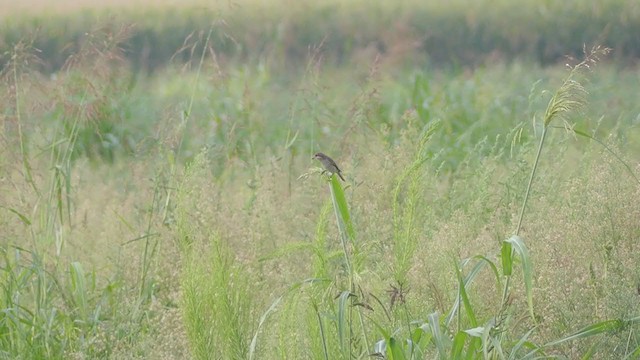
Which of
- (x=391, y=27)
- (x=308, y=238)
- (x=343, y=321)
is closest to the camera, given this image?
(x=343, y=321)

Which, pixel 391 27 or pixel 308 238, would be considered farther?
pixel 391 27

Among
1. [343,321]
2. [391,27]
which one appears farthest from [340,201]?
[391,27]

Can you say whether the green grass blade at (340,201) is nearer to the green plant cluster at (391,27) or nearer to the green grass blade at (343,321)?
the green grass blade at (343,321)

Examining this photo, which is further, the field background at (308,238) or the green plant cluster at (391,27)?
the green plant cluster at (391,27)

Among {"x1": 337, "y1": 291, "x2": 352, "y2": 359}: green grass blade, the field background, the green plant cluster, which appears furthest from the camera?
the green plant cluster

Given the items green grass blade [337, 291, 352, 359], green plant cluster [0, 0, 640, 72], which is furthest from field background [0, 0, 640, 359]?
green plant cluster [0, 0, 640, 72]

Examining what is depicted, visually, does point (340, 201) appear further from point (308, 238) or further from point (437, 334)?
point (308, 238)

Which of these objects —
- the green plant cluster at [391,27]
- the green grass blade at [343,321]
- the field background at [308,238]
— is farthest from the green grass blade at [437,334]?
the green plant cluster at [391,27]

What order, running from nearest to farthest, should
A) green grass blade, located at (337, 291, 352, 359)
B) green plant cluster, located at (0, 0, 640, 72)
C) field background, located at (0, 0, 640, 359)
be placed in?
1. green grass blade, located at (337, 291, 352, 359)
2. field background, located at (0, 0, 640, 359)
3. green plant cluster, located at (0, 0, 640, 72)

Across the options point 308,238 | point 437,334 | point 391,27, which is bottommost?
point 391,27

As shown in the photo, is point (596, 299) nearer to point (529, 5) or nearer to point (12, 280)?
point (12, 280)

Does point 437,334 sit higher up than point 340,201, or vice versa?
point 340,201

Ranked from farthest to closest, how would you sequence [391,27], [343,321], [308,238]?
[391,27] < [308,238] < [343,321]

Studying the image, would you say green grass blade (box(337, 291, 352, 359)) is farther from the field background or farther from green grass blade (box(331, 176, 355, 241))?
green grass blade (box(331, 176, 355, 241))
